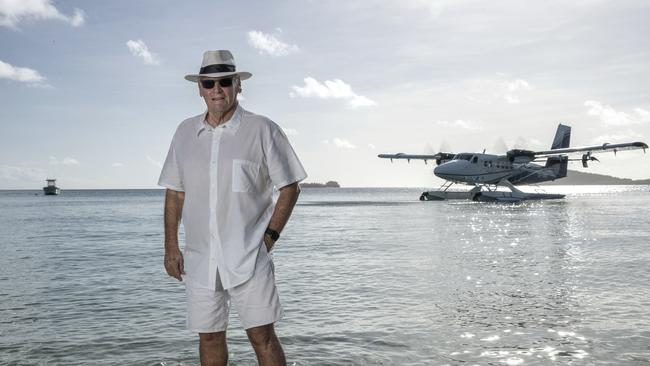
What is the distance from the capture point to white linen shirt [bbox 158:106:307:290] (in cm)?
329

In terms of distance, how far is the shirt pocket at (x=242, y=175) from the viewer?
Answer: 3289mm

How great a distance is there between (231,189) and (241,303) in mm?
628

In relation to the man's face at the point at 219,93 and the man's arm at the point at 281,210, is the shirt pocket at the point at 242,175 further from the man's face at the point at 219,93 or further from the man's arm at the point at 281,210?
the man's face at the point at 219,93

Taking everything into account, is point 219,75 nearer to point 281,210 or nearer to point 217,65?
point 217,65

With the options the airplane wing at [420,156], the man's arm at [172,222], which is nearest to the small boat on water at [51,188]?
the airplane wing at [420,156]

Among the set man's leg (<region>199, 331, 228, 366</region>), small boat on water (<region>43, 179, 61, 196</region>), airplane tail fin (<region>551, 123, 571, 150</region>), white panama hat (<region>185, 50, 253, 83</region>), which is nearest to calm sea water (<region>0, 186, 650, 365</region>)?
man's leg (<region>199, 331, 228, 366</region>)

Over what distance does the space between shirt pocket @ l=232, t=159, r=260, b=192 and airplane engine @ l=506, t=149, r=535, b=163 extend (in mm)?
47431

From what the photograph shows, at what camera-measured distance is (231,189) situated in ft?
10.8

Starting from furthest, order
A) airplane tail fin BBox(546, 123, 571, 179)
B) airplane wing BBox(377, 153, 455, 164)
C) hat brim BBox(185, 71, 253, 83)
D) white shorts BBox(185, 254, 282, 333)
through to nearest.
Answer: airplane wing BBox(377, 153, 455, 164)
airplane tail fin BBox(546, 123, 571, 179)
hat brim BBox(185, 71, 253, 83)
white shorts BBox(185, 254, 282, 333)

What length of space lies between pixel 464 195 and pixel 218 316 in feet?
171

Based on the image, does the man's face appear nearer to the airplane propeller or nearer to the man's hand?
the man's hand

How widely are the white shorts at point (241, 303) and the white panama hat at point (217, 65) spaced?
1.10 metres

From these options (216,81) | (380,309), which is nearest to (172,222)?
(216,81)

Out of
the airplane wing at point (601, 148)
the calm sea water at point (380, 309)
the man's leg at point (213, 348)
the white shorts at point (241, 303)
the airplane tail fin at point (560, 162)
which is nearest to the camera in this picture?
the white shorts at point (241, 303)
